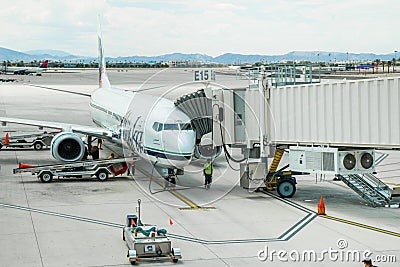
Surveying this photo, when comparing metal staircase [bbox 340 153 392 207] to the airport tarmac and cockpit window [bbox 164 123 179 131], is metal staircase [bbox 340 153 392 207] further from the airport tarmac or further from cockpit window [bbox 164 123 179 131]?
cockpit window [bbox 164 123 179 131]

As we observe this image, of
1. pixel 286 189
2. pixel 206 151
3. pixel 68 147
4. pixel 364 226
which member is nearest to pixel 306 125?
pixel 286 189

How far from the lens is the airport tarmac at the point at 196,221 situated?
2152 centimetres

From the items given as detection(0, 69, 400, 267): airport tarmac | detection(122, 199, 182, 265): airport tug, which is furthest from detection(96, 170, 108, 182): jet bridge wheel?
detection(122, 199, 182, 265): airport tug

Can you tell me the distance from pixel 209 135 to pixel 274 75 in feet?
14.4

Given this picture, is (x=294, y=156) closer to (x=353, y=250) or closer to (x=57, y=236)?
(x=353, y=250)

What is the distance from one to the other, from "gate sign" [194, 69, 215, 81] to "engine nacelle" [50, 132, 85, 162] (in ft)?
35.8

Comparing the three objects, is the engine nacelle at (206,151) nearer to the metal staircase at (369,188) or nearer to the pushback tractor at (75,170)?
the pushback tractor at (75,170)

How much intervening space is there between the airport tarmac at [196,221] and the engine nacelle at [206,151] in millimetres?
1645

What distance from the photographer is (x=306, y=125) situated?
97.5ft

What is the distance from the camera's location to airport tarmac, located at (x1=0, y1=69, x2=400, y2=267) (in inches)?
847

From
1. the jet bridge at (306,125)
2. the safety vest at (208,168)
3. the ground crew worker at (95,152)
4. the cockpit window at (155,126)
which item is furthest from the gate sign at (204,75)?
the ground crew worker at (95,152)

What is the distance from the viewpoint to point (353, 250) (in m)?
22.2

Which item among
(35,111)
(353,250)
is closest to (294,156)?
(353,250)

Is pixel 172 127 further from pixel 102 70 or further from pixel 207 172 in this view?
pixel 102 70
